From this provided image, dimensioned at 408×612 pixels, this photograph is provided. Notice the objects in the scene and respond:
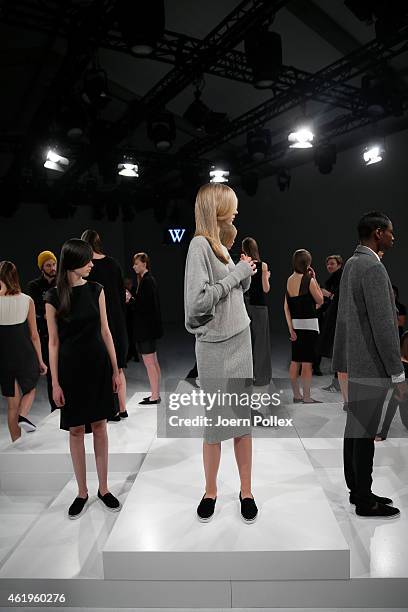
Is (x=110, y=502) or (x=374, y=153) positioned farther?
(x=374, y=153)

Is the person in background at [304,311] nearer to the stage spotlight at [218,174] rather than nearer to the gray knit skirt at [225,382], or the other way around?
the gray knit skirt at [225,382]

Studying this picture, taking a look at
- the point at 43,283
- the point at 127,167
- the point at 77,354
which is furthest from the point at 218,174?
the point at 77,354

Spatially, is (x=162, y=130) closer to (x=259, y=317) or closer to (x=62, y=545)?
(x=259, y=317)

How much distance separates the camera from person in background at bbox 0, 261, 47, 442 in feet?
11.2

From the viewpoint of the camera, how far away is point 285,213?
35.5ft

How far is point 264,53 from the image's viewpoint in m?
4.78

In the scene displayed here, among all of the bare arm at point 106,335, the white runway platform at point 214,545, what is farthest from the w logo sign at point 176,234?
the bare arm at point 106,335

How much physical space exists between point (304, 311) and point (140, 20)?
2.72 metres

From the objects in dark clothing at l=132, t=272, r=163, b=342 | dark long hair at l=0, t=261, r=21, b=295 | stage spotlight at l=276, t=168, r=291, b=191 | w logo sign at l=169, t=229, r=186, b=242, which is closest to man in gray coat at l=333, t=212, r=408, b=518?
dark clothing at l=132, t=272, r=163, b=342

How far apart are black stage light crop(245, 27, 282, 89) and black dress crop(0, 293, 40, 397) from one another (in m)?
3.21

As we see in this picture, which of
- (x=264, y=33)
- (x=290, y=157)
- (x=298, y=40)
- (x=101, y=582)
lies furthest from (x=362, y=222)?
(x=290, y=157)

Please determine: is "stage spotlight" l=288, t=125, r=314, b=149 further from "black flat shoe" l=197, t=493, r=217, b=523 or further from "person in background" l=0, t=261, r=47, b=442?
"black flat shoe" l=197, t=493, r=217, b=523

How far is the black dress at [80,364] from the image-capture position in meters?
2.33

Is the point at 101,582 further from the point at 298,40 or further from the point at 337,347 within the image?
the point at 298,40
